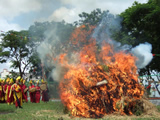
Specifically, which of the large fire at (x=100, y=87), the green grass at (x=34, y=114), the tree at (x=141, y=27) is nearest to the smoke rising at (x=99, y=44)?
the tree at (x=141, y=27)

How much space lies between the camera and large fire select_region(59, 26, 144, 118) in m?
8.30

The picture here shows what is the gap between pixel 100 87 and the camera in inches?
335

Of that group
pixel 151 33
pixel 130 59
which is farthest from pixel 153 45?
pixel 130 59

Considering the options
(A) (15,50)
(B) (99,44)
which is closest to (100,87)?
(B) (99,44)

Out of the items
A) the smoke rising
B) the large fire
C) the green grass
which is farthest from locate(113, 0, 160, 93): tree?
the green grass

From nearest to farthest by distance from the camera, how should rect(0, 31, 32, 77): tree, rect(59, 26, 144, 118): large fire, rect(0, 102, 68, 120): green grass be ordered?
1. rect(0, 102, 68, 120): green grass
2. rect(59, 26, 144, 118): large fire
3. rect(0, 31, 32, 77): tree

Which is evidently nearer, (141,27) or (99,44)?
(99,44)

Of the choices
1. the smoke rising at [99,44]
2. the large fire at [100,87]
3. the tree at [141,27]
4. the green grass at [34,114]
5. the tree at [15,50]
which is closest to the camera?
the green grass at [34,114]

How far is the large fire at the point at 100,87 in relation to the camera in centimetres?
830

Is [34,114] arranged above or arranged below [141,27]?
below

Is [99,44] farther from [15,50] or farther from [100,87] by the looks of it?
[15,50]

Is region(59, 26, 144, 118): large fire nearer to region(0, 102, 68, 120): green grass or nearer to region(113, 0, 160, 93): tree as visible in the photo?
region(0, 102, 68, 120): green grass

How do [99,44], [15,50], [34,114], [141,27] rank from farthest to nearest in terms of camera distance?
[15,50] < [141,27] < [99,44] < [34,114]

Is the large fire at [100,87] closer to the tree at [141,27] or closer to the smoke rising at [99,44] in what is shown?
the smoke rising at [99,44]
